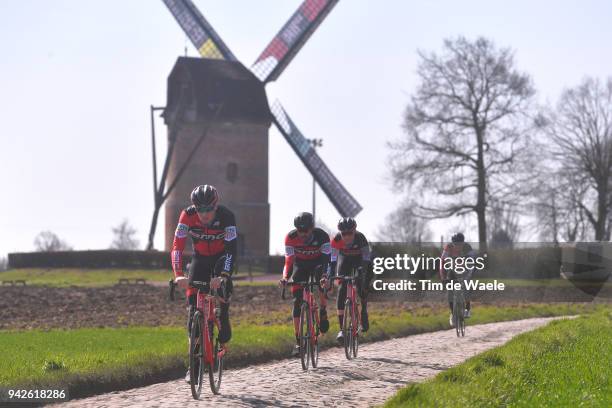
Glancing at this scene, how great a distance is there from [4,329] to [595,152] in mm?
48451

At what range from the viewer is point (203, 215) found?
11.6 metres

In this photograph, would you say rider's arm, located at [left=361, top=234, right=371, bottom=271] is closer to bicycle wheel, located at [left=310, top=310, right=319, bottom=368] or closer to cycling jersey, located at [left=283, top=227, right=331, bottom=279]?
cycling jersey, located at [left=283, top=227, right=331, bottom=279]

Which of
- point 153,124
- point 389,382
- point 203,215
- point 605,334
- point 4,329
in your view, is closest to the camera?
point 203,215

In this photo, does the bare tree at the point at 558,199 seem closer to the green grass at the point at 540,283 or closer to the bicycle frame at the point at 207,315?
the green grass at the point at 540,283

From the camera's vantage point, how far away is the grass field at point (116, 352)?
41.0 feet

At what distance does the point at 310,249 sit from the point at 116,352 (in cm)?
312

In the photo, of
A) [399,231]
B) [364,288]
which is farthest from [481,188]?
[399,231]

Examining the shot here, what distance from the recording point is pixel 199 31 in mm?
67375

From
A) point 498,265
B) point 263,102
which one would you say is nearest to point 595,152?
point 263,102

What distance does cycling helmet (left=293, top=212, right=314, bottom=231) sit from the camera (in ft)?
47.6

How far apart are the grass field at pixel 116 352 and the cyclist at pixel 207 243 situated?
185 cm

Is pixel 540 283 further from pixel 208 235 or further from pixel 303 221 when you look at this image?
pixel 208 235

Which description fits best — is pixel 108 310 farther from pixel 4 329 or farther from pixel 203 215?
pixel 203 215

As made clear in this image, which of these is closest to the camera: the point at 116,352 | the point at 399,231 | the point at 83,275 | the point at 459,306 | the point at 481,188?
the point at 116,352
